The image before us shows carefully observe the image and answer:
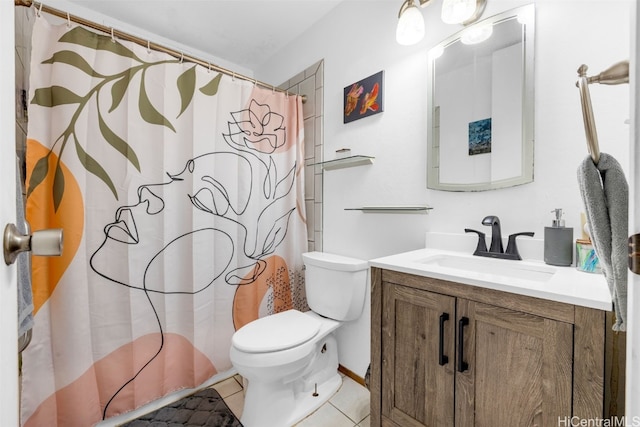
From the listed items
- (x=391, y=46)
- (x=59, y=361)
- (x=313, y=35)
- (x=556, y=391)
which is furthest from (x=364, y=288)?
(x=313, y=35)

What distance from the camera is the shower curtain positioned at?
1.20 metres

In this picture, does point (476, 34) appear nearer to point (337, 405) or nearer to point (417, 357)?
point (417, 357)

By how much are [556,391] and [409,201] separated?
0.91 metres

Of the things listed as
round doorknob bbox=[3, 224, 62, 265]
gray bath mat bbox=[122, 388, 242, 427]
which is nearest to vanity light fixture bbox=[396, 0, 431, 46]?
round doorknob bbox=[3, 224, 62, 265]

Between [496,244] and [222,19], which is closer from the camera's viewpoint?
[496,244]

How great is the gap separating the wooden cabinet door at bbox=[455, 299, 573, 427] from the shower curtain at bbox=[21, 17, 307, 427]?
4.23ft

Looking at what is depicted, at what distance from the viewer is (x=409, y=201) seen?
4.73 ft

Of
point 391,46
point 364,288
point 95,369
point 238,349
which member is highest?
point 391,46

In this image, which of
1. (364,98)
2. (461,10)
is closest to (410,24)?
(461,10)

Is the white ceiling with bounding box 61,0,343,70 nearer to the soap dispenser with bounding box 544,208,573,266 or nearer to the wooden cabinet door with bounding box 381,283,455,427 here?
the soap dispenser with bounding box 544,208,573,266

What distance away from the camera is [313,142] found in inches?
78.4

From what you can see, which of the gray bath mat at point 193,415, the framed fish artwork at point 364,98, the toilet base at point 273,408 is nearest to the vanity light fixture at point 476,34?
the framed fish artwork at point 364,98

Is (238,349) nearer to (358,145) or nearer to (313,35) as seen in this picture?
(358,145)

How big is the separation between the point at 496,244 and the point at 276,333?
3.47 feet
